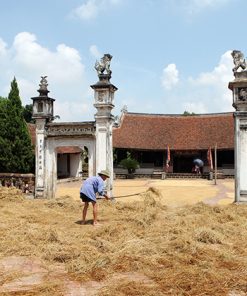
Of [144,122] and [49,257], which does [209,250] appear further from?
[144,122]

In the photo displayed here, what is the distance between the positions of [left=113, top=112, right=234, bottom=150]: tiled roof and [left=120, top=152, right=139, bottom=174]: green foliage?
1.23m

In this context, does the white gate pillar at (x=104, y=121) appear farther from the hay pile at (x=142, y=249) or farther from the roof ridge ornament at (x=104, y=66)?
the hay pile at (x=142, y=249)

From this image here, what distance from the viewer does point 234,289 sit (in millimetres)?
5215

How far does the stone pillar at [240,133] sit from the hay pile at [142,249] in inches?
78.5

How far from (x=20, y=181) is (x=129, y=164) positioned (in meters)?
19.0

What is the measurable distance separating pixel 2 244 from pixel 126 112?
105 ft

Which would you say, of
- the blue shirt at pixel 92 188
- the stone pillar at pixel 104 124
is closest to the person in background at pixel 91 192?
the blue shirt at pixel 92 188

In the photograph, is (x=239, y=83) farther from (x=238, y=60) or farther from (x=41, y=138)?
(x=41, y=138)

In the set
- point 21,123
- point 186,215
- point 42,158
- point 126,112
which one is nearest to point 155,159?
point 126,112

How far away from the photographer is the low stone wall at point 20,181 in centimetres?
1598

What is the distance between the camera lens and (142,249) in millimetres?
6816

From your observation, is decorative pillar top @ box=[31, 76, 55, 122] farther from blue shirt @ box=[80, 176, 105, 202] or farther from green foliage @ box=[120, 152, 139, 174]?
green foliage @ box=[120, 152, 139, 174]

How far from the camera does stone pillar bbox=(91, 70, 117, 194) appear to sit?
47.3 ft

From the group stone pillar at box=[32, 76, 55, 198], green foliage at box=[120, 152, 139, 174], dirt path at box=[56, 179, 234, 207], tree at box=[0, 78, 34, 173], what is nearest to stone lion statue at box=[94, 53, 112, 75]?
stone pillar at box=[32, 76, 55, 198]
